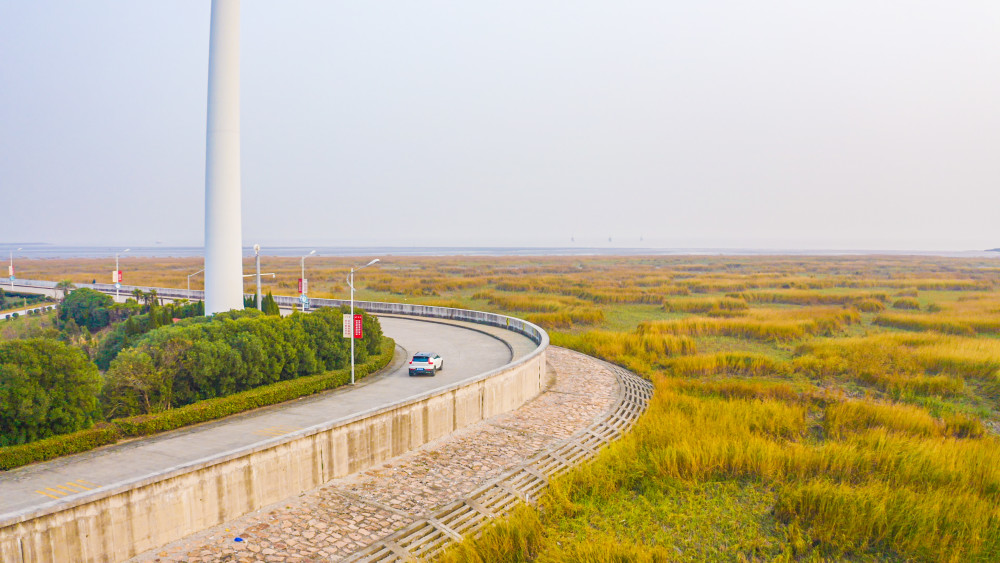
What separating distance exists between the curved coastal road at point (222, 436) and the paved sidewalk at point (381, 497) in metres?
2.00

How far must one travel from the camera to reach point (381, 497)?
1673 cm

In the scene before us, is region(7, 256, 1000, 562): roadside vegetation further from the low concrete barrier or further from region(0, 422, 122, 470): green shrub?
region(0, 422, 122, 470): green shrub

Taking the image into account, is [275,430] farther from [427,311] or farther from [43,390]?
[427,311]

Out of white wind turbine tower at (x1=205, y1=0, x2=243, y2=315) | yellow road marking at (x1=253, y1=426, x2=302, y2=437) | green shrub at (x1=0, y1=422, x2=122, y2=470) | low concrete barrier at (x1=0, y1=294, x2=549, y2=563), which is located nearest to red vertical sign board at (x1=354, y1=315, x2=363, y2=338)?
yellow road marking at (x1=253, y1=426, x2=302, y2=437)

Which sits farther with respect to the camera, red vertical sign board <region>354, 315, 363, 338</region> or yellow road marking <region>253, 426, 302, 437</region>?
red vertical sign board <region>354, 315, 363, 338</region>

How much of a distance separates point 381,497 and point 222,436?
732cm

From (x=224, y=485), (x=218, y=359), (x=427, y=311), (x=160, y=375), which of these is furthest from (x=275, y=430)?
(x=427, y=311)

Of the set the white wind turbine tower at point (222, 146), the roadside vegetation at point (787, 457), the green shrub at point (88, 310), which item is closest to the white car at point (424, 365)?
the roadside vegetation at point (787, 457)

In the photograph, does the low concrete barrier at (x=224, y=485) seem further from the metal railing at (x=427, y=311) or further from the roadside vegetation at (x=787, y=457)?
the metal railing at (x=427, y=311)

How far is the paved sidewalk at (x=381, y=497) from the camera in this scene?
1371 cm

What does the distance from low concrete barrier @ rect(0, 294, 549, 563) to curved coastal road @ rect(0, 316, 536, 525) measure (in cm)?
32

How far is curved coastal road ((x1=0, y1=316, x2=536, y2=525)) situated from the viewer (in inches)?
617

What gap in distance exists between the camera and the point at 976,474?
57.1ft

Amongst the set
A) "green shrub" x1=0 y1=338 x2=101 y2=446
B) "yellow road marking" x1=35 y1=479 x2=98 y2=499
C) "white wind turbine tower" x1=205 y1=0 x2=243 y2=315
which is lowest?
"yellow road marking" x1=35 y1=479 x2=98 y2=499
